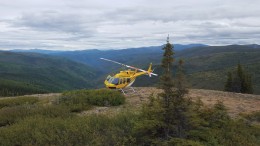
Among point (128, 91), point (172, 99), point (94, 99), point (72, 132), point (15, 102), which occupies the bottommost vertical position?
point (128, 91)

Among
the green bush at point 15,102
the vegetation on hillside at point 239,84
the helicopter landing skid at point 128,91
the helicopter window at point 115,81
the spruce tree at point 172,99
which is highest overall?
the spruce tree at point 172,99

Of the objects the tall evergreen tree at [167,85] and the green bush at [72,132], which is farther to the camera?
the tall evergreen tree at [167,85]

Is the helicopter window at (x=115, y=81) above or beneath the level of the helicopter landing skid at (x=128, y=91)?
above

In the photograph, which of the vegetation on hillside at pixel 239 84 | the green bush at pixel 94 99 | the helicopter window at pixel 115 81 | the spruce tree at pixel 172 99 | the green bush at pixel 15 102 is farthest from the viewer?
the vegetation on hillside at pixel 239 84

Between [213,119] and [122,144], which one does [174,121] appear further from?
[213,119]

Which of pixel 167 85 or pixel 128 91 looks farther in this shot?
pixel 128 91

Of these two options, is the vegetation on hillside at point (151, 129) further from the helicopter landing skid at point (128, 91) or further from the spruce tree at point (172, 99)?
the helicopter landing skid at point (128, 91)

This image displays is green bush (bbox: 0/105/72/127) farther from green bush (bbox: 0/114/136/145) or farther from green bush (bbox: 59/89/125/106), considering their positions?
green bush (bbox: 59/89/125/106)

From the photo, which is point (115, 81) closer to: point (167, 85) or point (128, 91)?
point (128, 91)

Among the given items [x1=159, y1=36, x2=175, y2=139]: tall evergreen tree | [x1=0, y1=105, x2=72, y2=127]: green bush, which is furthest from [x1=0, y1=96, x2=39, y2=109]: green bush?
[x1=159, y1=36, x2=175, y2=139]: tall evergreen tree

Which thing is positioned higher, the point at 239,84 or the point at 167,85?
the point at 167,85

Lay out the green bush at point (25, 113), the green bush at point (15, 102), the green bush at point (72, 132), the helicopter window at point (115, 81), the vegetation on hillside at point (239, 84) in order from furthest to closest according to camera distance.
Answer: the vegetation on hillside at point (239, 84)
the helicopter window at point (115, 81)
the green bush at point (15, 102)
the green bush at point (25, 113)
the green bush at point (72, 132)

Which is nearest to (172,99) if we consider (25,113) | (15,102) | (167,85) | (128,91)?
(167,85)

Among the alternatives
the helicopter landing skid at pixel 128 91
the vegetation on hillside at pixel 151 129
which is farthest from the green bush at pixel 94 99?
the vegetation on hillside at pixel 151 129
